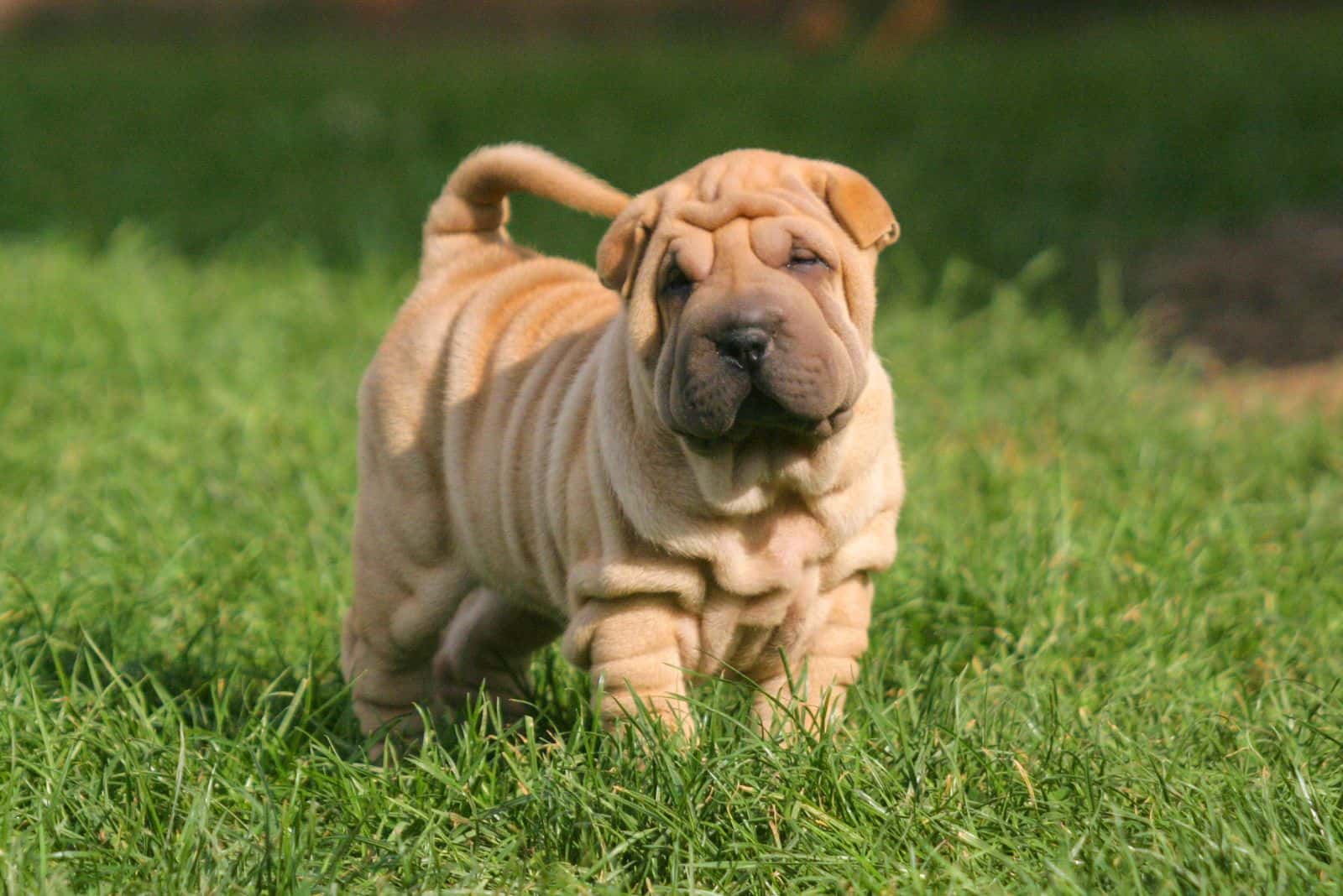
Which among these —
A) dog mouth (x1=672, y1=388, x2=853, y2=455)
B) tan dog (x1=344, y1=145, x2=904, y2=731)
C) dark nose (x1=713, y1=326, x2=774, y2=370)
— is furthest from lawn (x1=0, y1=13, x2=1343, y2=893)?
dark nose (x1=713, y1=326, x2=774, y2=370)

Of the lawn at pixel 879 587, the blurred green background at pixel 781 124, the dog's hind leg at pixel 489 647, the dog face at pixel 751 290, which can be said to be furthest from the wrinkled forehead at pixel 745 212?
the blurred green background at pixel 781 124

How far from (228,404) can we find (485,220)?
2.23 m

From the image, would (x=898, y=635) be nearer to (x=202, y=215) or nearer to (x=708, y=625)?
(x=708, y=625)

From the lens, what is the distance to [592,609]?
275 centimetres

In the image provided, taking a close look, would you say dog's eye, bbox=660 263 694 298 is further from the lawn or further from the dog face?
the lawn

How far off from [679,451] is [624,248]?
376 mm

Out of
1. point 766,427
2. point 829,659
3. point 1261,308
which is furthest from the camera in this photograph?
point 1261,308

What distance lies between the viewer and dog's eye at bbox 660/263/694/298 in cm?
269

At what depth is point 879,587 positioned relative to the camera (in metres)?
3.77

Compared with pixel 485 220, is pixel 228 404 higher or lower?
lower

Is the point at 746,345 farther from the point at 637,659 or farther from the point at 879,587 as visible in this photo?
the point at 879,587

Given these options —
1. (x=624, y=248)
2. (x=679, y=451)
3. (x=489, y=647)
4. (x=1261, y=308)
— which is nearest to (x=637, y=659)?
(x=679, y=451)

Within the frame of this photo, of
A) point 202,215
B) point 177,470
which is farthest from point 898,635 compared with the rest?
point 202,215

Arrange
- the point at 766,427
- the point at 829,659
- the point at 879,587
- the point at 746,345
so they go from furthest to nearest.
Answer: the point at 879,587 < the point at 829,659 < the point at 766,427 < the point at 746,345
